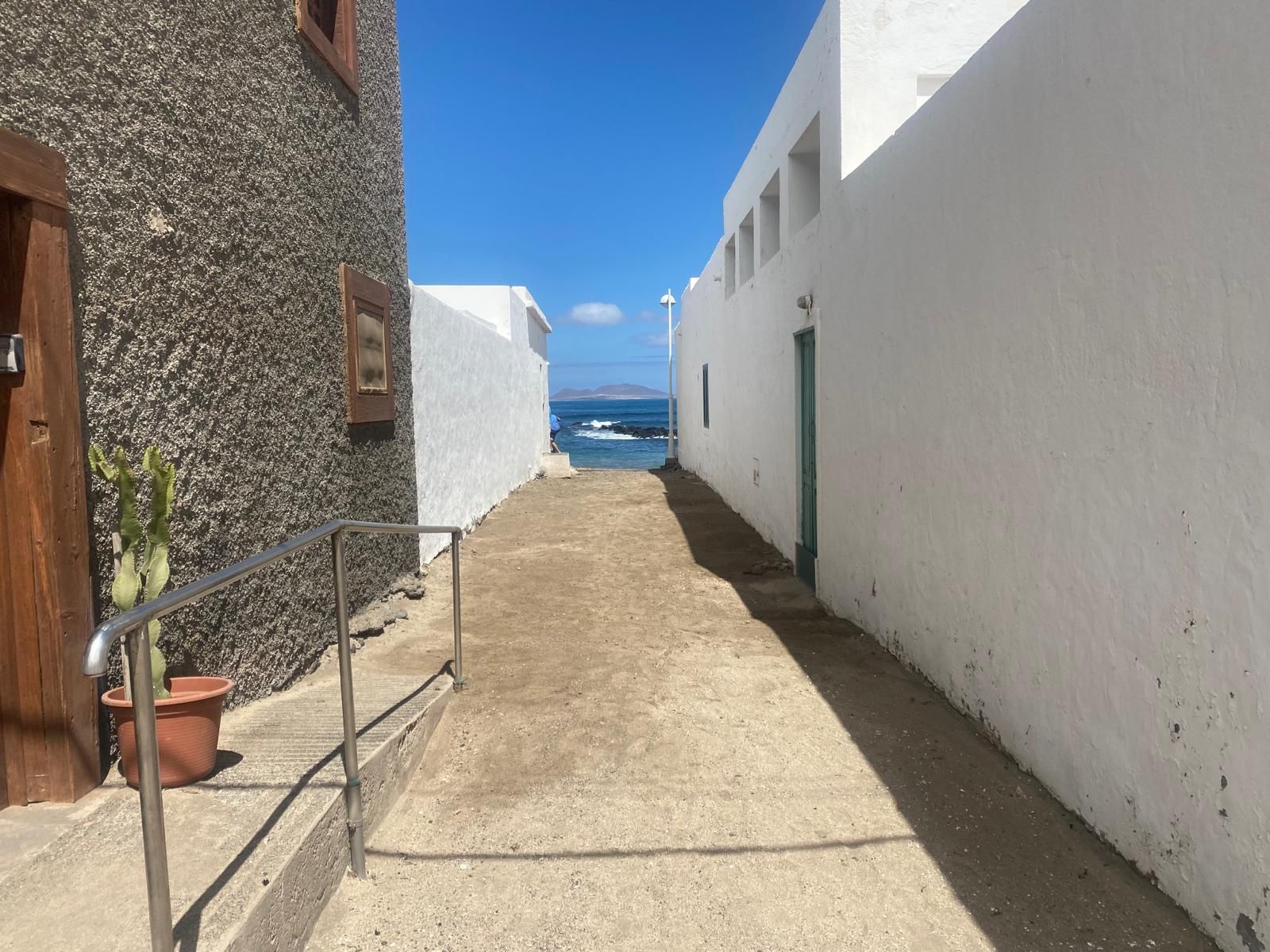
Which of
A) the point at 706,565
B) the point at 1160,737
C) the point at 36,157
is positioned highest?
Result: the point at 36,157

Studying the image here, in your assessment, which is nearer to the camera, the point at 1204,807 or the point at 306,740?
the point at 1204,807

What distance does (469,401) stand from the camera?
9516mm

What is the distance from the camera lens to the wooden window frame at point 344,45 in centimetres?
451

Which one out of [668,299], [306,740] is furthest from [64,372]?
[668,299]

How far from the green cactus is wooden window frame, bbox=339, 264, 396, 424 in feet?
7.06

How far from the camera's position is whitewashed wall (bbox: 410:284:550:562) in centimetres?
717

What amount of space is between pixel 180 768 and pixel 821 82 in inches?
227

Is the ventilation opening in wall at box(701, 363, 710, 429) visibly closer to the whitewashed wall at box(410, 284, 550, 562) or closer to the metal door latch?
the whitewashed wall at box(410, 284, 550, 562)

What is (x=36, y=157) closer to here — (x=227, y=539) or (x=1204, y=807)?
(x=227, y=539)

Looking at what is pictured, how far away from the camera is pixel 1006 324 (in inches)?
127

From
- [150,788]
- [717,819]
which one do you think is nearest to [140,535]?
[150,788]

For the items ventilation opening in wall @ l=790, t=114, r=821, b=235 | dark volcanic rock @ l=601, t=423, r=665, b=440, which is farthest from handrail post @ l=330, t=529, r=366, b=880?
dark volcanic rock @ l=601, t=423, r=665, b=440

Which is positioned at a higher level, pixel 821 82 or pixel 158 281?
pixel 821 82

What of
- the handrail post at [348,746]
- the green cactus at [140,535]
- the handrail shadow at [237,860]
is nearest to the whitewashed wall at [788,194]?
the handrail post at [348,746]
